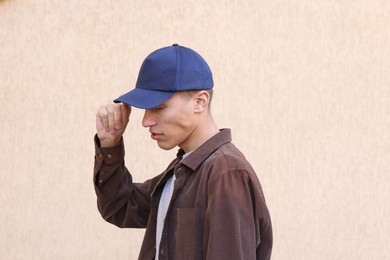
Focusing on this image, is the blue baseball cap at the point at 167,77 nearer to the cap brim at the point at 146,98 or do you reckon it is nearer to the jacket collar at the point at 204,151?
the cap brim at the point at 146,98

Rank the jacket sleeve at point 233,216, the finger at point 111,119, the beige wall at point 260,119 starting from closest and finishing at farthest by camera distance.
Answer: the jacket sleeve at point 233,216, the finger at point 111,119, the beige wall at point 260,119

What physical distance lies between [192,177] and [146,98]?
10.2 inches

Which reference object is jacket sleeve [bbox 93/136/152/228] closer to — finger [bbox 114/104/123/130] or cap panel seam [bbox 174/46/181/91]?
finger [bbox 114/104/123/130]

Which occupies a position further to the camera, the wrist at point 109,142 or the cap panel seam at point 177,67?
the wrist at point 109,142

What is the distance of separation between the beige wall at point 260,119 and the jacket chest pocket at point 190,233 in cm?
189

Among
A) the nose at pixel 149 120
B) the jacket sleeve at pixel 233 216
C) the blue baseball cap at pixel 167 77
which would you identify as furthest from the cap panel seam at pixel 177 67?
the jacket sleeve at pixel 233 216

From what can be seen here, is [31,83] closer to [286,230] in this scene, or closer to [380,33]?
[286,230]

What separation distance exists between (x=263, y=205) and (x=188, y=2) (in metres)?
2.08

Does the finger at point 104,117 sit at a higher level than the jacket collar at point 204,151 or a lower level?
higher

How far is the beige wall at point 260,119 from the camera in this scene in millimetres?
3846

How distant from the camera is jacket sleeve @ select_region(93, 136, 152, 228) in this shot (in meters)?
2.30

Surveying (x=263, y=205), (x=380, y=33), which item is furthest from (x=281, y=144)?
(x=263, y=205)

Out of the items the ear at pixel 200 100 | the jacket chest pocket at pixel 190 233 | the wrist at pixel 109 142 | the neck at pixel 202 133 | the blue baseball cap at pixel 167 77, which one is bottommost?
the jacket chest pocket at pixel 190 233

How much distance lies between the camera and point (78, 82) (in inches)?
151
